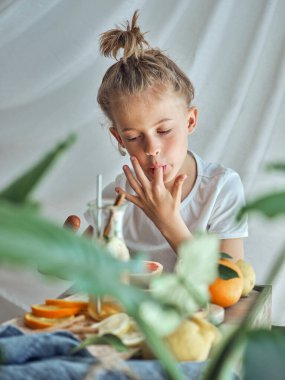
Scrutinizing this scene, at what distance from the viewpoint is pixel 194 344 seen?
2.96 feet

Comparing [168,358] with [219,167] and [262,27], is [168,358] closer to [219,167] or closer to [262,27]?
[219,167]

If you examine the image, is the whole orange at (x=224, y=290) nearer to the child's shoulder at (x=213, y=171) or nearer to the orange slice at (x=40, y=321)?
the orange slice at (x=40, y=321)

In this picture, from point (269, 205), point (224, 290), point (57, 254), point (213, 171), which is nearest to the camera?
point (57, 254)

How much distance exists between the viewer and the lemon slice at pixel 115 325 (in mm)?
995

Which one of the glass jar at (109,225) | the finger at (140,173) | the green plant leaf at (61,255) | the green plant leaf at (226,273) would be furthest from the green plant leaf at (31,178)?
the finger at (140,173)

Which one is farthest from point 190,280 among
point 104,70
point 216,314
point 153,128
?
point 104,70

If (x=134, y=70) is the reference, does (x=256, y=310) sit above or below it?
below

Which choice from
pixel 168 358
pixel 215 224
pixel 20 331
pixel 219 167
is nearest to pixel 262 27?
pixel 219 167

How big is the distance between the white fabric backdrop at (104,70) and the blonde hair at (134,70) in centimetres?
57

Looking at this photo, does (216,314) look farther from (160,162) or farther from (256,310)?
(160,162)

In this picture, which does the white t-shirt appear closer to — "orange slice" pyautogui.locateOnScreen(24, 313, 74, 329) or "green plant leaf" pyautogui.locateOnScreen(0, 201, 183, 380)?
"orange slice" pyautogui.locateOnScreen(24, 313, 74, 329)

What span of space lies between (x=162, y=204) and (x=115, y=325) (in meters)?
0.68

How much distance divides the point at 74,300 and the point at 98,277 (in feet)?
2.44

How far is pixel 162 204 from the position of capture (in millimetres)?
1672
